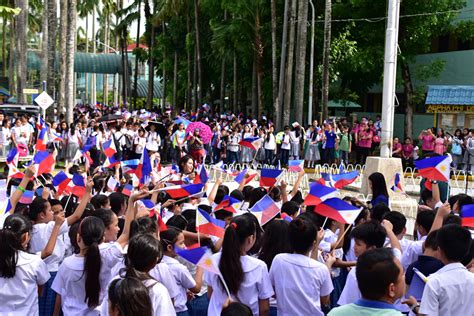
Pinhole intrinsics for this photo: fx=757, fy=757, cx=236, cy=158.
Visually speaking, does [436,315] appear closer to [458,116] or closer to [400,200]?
[400,200]

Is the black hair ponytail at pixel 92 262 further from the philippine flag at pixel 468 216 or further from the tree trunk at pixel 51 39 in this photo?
the tree trunk at pixel 51 39

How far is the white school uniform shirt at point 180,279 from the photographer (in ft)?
18.1

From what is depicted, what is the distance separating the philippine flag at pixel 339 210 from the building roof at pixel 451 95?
72.9ft

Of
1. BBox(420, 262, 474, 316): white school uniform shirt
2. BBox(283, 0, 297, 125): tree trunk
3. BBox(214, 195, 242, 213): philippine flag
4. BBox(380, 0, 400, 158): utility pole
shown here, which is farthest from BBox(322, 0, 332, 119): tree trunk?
BBox(420, 262, 474, 316): white school uniform shirt

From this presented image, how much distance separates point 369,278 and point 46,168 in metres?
6.79

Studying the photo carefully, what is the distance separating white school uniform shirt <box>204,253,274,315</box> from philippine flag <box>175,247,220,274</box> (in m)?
0.14

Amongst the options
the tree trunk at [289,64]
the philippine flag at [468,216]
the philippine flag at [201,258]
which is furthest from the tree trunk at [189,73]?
the philippine flag at [201,258]

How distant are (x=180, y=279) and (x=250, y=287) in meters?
0.53

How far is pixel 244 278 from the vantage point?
5.36 m

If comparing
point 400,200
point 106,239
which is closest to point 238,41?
point 400,200

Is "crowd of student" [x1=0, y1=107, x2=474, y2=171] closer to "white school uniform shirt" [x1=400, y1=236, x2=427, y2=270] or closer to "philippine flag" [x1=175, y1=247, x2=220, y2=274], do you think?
"white school uniform shirt" [x1=400, y1=236, x2=427, y2=270]

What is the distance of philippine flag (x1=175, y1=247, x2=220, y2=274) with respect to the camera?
16.5 ft

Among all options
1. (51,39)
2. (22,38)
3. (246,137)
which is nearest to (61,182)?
(246,137)

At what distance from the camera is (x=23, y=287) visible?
18.0ft
